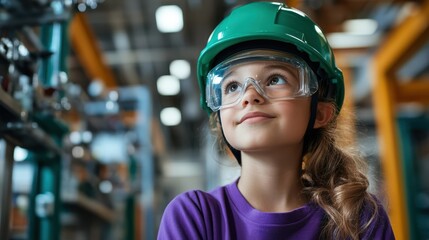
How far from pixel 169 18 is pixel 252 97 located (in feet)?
20.1

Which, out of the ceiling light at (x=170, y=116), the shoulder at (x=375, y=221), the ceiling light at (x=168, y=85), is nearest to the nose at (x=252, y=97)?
the shoulder at (x=375, y=221)

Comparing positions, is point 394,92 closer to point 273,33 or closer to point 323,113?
point 323,113

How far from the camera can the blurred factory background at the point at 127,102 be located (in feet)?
6.70

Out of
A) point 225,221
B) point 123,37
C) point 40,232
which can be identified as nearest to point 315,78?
point 225,221

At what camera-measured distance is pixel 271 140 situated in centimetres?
133

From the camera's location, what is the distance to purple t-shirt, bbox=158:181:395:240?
134 cm

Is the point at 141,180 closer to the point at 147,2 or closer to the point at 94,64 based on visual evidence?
the point at 94,64

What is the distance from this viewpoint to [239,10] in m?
1.46

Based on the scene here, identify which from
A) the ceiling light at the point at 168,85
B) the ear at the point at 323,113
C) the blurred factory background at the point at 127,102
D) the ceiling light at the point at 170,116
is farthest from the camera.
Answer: the ceiling light at the point at 170,116

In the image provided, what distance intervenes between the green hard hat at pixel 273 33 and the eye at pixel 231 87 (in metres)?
0.10

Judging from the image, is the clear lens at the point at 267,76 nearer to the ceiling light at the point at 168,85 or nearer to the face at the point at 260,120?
the face at the point at 260,120

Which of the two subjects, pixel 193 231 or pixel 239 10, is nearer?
pixel 193 231

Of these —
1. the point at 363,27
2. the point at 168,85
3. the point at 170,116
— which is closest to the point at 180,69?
the point at 168,85

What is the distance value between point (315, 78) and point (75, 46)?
5.03 meters
